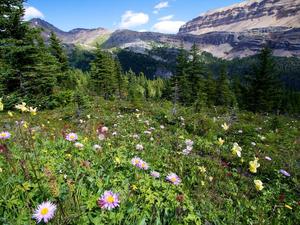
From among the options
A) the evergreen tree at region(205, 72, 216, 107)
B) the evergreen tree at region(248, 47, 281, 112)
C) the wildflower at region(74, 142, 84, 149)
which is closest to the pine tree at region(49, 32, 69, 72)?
the evergreen tree at region(205, 72, 216, 107)

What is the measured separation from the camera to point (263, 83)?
125 ft

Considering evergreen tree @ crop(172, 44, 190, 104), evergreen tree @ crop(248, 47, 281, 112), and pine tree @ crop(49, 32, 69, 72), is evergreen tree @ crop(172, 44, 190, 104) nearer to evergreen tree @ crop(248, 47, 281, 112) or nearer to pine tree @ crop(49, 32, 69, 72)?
evergreen tree @ crop(248, 47, 281, 112)

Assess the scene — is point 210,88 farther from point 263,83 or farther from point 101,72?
point 101,72

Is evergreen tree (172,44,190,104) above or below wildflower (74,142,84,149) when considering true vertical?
below

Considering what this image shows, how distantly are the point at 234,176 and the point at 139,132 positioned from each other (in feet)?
13.9

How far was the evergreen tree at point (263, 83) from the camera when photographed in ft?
122

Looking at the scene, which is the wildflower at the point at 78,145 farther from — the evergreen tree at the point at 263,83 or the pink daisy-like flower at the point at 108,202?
the evergreen tree at the point at 263,83

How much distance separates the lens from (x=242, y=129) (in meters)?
12.7

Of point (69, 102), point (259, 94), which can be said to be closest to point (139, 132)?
point (69, 102)

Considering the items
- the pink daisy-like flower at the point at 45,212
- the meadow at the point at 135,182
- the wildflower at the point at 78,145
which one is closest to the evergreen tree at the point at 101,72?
the meadow at the point at 135,182

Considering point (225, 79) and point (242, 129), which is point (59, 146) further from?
point (225, 79)

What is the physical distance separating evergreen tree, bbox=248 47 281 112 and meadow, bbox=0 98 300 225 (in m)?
28.6

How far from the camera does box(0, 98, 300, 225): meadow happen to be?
2.81 meters

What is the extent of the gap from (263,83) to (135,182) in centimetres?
3854
